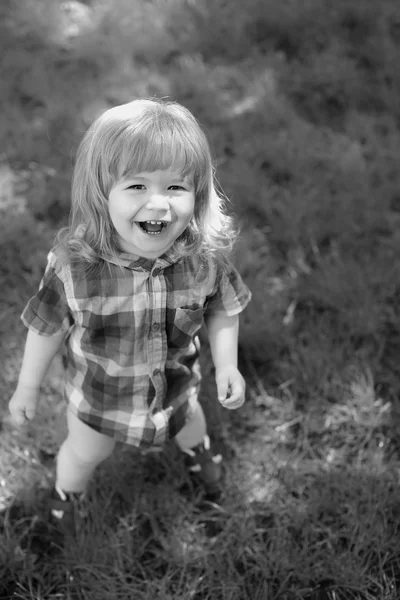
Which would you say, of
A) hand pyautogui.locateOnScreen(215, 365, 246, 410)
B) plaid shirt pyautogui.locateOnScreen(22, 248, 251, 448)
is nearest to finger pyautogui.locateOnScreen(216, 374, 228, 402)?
hand pyautogui.locateOnScreen(215, 365, 246, 410)

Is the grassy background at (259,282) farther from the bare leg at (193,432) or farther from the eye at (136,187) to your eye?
the eye at (136,187)

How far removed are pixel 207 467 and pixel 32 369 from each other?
27.8 inches

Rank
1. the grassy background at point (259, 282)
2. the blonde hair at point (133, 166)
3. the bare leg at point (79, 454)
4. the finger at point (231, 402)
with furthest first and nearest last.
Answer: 1. the grassy background at point (259, 282)
2. the bare leg at point (79, 454)
3. the finger at point (231, 402)
4. the blonde hair at point (133, 166)

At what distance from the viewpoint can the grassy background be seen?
6.70 feet

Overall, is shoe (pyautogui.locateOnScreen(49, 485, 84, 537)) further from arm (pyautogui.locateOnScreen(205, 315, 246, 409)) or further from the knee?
arm (pyautogui.locateOnScreen(205, 315, 246, 409))

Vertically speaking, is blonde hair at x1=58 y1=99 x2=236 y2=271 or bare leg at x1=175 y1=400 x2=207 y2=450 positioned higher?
blonde hair at x1=58 y1=99 x2=236 y2=271

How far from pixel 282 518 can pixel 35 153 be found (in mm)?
1984

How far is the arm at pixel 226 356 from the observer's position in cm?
183

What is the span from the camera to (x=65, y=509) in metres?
2.09

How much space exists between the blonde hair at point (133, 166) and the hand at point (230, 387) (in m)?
0.31

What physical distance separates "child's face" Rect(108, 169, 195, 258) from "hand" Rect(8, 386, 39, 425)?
1.68 feet

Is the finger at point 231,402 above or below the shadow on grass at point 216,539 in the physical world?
above

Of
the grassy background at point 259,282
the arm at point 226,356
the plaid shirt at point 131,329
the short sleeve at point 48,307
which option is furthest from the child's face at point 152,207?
the grassy background at point 259,282

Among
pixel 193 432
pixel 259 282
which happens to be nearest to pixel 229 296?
pixel 193 432
